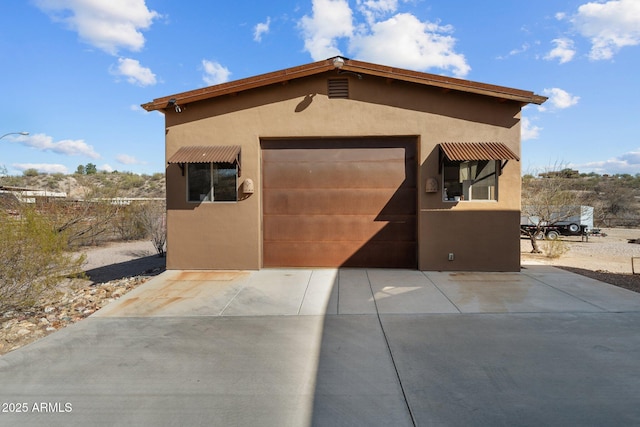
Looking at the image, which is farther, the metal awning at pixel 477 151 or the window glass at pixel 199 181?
the window glass at pixel 199 181

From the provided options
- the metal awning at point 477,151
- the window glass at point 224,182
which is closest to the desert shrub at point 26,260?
the window glass at point 224,182

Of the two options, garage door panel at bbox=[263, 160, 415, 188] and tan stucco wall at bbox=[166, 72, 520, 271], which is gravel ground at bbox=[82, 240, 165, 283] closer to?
tan stucco wall at bbox=[166, 72, 520, 271]

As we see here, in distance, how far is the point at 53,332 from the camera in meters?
4.95

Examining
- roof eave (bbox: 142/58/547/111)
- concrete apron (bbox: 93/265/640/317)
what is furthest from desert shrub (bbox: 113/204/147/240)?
concrete apron (bbox: 93/265/640/317)

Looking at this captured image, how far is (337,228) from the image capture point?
862 centimetres

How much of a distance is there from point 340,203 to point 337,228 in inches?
24.5

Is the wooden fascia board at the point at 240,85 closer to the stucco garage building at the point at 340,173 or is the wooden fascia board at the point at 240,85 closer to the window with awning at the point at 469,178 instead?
the stucco garage building at the point at 340,173

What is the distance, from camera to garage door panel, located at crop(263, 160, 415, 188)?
8.55 meters

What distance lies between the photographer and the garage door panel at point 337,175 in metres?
8.55

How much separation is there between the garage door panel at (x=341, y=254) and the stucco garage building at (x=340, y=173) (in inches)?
1.0

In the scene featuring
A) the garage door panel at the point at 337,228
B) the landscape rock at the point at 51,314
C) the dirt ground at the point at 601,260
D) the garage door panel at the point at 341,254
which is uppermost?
the garage door panel at the point at 337,228

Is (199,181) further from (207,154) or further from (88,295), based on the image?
(88,295)

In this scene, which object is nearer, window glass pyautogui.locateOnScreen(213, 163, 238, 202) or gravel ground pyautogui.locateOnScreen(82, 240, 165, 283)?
window glass pyautogui.locateOnScreen(213, 163, 238, 202)

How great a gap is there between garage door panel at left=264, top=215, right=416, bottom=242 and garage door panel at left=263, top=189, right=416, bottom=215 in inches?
5.8
